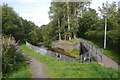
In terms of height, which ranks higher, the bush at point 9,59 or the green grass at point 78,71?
A: the bush at point 9,59

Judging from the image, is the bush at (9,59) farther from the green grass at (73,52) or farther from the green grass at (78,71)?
the green grass at (73,52)

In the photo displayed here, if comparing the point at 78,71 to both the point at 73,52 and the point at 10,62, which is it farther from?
the point at 73,52

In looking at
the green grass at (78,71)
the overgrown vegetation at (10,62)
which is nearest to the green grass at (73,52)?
the green grass at (78,71)

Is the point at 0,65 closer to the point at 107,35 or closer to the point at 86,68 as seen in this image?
the point at 86,68

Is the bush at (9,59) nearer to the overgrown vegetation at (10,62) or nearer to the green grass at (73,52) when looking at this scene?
the overgrown vegetation at (10,62)

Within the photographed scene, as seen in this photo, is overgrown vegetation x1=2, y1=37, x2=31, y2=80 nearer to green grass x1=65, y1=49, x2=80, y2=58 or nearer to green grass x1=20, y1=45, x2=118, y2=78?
green grass x1=20, y1=45, x2=118, y2=78

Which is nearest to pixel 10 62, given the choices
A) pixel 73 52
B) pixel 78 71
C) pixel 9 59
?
pixel 9 59

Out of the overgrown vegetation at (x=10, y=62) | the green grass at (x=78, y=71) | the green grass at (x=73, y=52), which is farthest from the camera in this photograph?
the green grass at (x=73, y=52)

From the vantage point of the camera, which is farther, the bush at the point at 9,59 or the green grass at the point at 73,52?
the green grass at the point at 73,52

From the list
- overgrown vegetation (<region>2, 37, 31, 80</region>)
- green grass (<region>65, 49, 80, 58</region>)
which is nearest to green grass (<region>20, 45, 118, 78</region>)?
overgrown vegetation (<region>2, 37, 31, 80</region>)

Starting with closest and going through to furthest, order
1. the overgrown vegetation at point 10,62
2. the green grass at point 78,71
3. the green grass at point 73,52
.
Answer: the overgrown vegetation at point 10,62 < the green grass at point 78,71 < the green grass at point 73,52

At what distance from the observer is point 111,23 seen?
75.0 feet

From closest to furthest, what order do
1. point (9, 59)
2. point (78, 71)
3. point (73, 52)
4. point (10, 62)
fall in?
point (9, 59), point (10, 62), point (78, 71), point (73, 52)

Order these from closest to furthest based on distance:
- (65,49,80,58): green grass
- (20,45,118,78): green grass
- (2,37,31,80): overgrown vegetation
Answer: (2,37,31,80): overgrown vegetation → (20,45,118,78): green grass → (65,49,80,58): green grass
